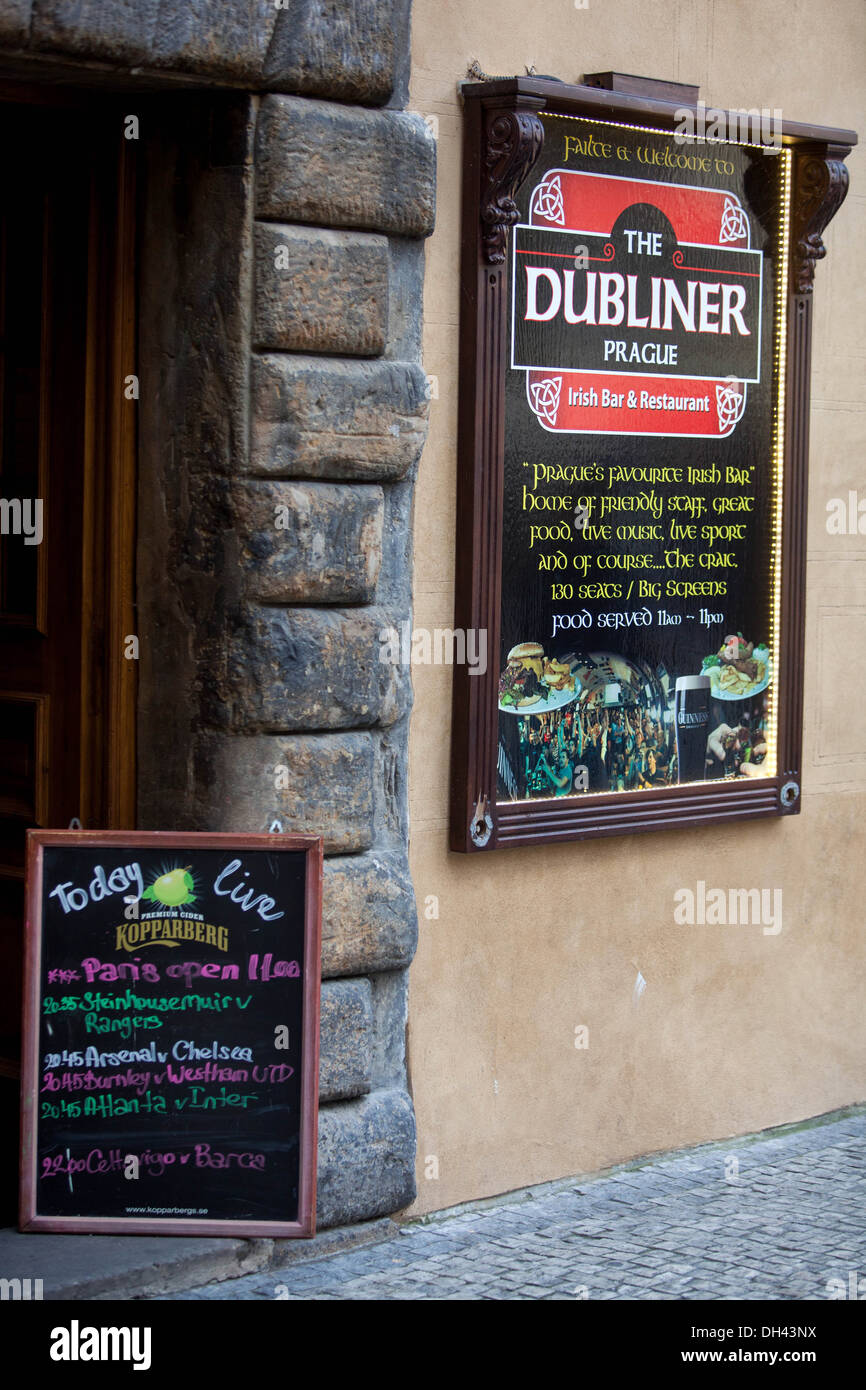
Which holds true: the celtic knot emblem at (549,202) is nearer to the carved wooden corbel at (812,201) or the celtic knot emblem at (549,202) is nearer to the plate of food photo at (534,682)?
the carved wooden corbel at (812,201)

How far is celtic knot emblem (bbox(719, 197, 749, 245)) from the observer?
6.00 metres

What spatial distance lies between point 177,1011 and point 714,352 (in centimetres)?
269

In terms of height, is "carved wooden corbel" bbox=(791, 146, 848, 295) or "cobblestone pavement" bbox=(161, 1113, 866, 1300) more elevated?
"carved wooden corbel" bbox=(791, 146, 848, 295)

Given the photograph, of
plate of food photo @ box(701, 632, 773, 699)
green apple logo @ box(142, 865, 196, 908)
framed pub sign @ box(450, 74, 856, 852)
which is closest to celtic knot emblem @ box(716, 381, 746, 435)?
framed pub sign @ box(450, 74, 856, 852)

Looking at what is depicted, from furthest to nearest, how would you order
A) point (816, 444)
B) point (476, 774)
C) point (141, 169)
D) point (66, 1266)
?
point (816, 444)
point (476, 774)
point (141, 169)
point (66, 1266)

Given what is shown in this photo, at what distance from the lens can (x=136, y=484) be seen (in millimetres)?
4973

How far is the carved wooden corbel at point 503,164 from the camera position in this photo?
520 cm

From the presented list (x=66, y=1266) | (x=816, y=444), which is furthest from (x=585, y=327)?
(x=66, y=1266)

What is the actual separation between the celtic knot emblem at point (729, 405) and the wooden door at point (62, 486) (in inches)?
77.4

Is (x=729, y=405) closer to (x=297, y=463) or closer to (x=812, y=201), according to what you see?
(x=812, y=201)

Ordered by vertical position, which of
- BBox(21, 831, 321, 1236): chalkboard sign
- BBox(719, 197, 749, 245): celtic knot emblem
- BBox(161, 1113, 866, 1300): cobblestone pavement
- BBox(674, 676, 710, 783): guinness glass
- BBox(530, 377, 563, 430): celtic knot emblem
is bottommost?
BBox(161, 1113, 866, 1300): cobblestone pavement

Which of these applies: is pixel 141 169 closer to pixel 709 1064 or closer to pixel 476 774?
pixel 476 774

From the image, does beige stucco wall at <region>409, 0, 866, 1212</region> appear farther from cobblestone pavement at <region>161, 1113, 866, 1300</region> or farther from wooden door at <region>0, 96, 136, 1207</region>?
wooden door at <region>0, 96, 136, 1207</region>

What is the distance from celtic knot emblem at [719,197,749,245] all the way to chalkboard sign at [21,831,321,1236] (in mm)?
2525
